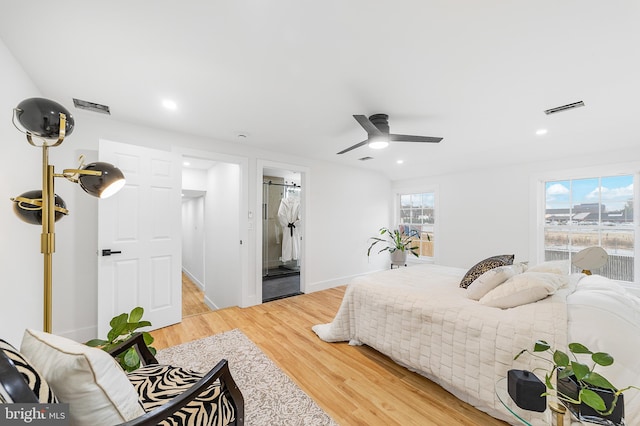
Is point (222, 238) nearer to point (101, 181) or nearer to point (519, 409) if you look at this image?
point (101, 181)

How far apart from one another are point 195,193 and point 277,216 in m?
1.75

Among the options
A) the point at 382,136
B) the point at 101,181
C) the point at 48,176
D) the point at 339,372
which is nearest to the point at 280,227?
the point at 382,136

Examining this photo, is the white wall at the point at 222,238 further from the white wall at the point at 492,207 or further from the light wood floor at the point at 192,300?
the white wall at the point at 492,207

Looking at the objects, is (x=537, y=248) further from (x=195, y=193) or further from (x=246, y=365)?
(x=195, y=193)

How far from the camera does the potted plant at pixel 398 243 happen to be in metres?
4.93

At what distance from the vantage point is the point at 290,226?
5527 millimetres

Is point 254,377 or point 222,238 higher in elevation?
point 222,238

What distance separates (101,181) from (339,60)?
166 cm

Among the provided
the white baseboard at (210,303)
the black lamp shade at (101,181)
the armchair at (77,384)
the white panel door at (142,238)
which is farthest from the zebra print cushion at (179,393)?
the white baseboard at (210,303)

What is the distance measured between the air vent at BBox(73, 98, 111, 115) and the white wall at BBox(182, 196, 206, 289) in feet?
8.65

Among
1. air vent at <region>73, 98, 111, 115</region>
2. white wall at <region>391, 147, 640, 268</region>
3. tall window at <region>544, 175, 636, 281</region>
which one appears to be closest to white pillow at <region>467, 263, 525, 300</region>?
white wall at <region>391, 147, 640, 268</region>

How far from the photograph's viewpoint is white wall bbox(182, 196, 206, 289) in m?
5.27

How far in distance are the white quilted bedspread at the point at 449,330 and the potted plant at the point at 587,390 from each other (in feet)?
0.81

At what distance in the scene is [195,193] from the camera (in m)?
4.86
